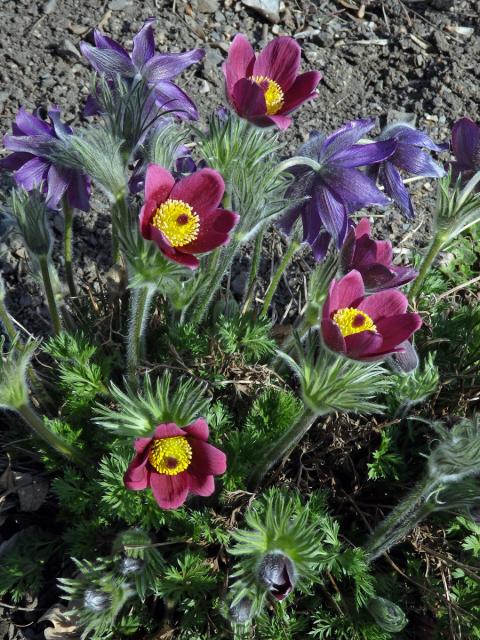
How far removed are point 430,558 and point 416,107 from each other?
2096 millimetres

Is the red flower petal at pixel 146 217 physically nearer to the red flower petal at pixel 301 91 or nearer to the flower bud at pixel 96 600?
the red flower petal at pixel 301 91

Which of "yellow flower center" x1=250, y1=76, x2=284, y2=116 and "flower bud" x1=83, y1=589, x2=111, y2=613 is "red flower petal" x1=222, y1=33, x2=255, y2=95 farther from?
"flower bud" x1=83, y1=589, x2=111, y2=613

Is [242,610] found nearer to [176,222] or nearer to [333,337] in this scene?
[333,337]

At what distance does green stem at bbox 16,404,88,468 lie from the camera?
1719 mm

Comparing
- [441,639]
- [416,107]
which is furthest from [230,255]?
[416,107]

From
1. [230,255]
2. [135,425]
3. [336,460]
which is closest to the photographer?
[135,425]

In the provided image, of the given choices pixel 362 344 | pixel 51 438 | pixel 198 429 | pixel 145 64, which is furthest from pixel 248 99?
pixel 51 438

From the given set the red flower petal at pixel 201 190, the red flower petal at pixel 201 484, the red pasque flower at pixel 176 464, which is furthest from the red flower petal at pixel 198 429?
the red flower petal at pixel 201 190

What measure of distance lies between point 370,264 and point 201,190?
431mm

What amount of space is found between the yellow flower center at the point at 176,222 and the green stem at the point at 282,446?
0.46m

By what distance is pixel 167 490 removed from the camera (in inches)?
63.8

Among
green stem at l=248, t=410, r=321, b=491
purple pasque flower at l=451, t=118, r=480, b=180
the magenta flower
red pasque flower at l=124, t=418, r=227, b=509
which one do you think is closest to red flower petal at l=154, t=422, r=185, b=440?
red pasque flower at l=124, t=418, r=227, b=509

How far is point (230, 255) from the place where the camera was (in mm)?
1768

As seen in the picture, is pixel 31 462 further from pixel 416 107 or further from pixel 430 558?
pixel 416 107
